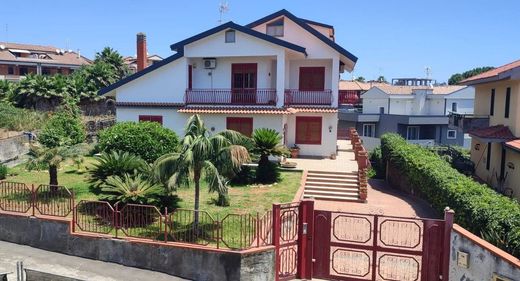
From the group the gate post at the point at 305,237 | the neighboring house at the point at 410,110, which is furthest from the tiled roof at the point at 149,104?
the neighboring house at the point at 410,110

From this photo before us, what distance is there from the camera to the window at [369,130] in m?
51.1

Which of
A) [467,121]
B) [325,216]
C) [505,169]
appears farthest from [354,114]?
[325,216]

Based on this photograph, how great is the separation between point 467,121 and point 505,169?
4265mm

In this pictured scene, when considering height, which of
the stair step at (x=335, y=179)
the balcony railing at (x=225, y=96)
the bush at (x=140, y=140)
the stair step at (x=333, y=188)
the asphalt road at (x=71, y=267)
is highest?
the balcony railing at (x=225, y=96)

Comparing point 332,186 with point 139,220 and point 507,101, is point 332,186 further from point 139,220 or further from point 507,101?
point 139,220

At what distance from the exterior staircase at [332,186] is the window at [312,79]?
7.34 meters

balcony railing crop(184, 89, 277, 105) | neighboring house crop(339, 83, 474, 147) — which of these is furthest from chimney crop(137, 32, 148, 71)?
neighboring house crop(339, 83, 474, 147)

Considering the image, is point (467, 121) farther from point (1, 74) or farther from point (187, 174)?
point (1, 74)

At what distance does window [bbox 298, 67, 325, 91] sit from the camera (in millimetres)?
25172

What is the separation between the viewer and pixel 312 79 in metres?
25.4

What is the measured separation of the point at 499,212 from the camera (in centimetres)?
970

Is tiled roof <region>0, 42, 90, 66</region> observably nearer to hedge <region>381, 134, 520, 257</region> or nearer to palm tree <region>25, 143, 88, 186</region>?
palm tree <region>25, 143, 88, 186</region>

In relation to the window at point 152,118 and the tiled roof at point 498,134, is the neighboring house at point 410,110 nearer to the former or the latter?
the tiled roof at point 498,134

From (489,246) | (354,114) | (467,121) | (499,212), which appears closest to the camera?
(489,246)
